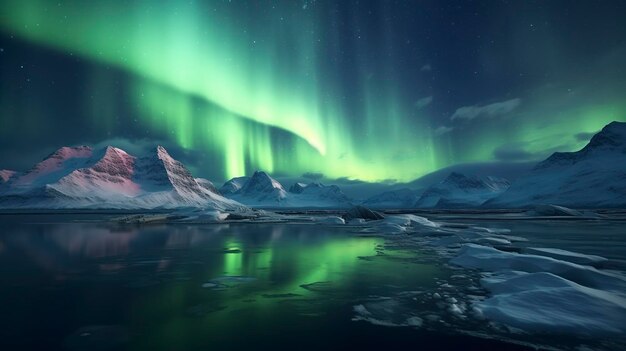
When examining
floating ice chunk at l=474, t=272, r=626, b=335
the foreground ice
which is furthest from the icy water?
floating ice chunk at l=474, t=272, r=626, b=335

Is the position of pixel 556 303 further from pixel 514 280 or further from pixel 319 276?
pixel 319 276

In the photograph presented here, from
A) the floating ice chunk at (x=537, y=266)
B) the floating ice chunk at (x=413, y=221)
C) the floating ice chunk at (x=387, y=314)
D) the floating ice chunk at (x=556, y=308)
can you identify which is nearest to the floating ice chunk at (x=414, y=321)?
the floating ice chunk at (x=387, y=314)

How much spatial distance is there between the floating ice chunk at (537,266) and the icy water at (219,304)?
1963mm

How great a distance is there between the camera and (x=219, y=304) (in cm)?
1093

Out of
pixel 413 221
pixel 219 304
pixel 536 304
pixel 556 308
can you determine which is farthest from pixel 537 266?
pixel 413 221

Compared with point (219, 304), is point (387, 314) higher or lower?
lower

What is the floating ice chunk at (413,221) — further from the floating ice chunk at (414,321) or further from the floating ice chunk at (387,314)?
the floating ice chunk at (414,321)

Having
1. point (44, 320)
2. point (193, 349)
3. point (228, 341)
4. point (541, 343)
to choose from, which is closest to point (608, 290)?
point (541, 343)

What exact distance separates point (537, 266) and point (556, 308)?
661 centimetres

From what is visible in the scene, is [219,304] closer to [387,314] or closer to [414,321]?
[387,314]

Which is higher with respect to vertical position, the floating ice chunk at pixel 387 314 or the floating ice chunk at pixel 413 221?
the floating ice chunk at pixel 413 221

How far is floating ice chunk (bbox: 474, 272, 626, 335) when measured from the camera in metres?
8.40

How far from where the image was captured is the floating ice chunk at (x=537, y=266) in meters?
12.7

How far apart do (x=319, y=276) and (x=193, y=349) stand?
889cm
